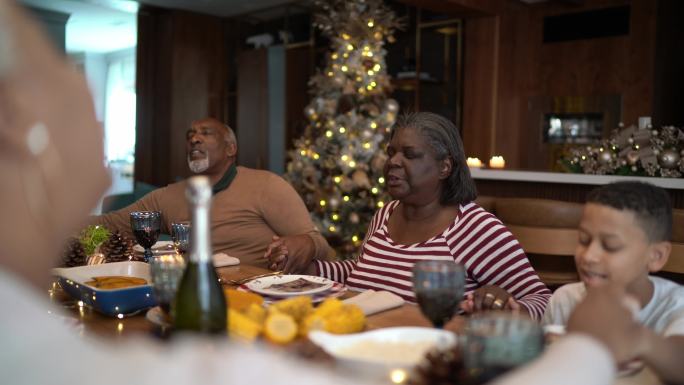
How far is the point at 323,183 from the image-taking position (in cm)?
604

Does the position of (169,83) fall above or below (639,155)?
above

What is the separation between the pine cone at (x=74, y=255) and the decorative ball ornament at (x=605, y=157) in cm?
356

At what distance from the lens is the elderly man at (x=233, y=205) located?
3006mm

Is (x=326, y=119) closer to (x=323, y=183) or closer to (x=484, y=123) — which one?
(x=323, y=183)

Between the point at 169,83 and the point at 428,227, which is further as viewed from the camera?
the point at 169,83

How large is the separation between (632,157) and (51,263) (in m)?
4.28

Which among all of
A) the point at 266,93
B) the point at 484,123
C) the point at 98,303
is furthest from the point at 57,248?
the point at 266,93

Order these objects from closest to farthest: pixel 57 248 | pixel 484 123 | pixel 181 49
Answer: pixel 57 248 < pixel 484 123 < pixel 181 49

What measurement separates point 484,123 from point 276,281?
5784mm

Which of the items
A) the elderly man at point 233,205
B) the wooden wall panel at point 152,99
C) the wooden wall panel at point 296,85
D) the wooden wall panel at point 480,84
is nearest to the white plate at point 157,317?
the elderly man at point 233,205

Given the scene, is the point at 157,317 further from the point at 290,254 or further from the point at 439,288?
the point at 290,254

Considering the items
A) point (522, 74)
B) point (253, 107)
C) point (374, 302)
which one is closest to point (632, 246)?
point (374, 302)

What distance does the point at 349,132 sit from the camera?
5.82 m

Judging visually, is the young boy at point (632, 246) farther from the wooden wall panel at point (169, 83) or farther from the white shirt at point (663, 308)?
the wooden wall panel at point (169, 83)
